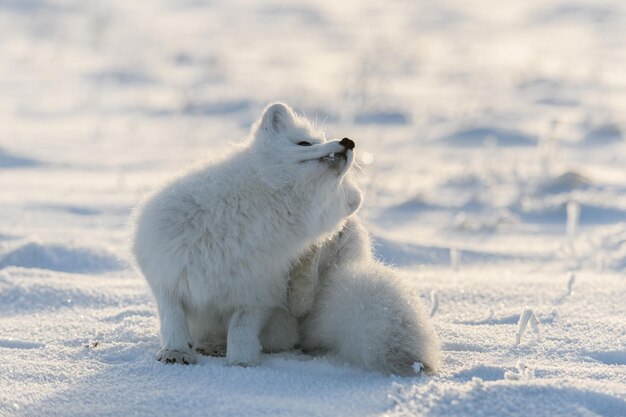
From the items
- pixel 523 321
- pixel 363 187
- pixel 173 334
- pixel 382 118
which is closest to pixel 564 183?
pixel 363 187

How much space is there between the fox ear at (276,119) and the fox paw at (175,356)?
89 cm

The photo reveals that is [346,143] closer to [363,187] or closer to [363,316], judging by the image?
[363,316]

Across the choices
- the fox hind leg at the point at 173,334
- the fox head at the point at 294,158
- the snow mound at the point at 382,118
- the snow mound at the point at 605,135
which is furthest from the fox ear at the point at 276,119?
the snow mound at the point at 382,118

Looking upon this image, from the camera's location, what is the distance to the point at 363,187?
7031mm

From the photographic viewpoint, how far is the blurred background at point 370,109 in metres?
6.54

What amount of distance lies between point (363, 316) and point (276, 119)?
2.69 feet

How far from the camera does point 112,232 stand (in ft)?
19.4

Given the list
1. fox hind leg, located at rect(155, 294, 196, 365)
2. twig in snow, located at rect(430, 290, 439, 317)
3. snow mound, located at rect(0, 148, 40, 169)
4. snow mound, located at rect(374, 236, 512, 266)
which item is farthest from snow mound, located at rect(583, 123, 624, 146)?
fox hind leg, located at rect(155, 294, 196, 365)

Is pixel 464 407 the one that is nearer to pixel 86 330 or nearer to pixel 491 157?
pixel 86 330

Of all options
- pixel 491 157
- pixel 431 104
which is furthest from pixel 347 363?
pixel 431 104

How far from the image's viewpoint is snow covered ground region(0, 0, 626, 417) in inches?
113

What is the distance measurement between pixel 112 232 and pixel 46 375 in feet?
9.76

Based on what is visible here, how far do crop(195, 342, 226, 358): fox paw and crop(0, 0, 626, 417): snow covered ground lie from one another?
0.31 ft

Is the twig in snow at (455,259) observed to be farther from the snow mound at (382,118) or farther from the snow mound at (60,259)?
the snow mound at (382,118)
